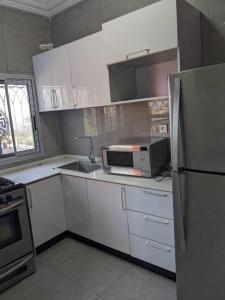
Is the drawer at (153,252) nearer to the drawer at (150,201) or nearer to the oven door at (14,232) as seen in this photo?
the drawer at (150,201)

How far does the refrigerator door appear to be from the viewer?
135 centimetres

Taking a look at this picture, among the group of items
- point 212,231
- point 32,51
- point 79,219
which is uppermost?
point 32,51

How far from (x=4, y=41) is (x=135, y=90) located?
163 centimetres

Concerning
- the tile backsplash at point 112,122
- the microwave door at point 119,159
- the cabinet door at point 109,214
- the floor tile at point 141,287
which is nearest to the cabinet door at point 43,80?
the tile backsplash at point 112,122

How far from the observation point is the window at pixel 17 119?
9.55 feet

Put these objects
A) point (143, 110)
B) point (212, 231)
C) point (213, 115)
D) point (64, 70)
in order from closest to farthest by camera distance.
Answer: point (213, 115), point (212, 231), point (143, 110), point (64, 70)

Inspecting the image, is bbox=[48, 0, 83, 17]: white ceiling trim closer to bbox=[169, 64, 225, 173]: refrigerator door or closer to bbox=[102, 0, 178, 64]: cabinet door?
bbox=[102, 0, 178, 64]: cabinet door

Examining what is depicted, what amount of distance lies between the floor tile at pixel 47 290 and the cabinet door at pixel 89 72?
1719 millimetres

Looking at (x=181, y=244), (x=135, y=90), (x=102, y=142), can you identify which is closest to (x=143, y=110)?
(x=135, y=90)

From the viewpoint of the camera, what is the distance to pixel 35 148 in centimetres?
325

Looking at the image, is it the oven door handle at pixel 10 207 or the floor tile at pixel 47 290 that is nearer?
the floor tile at pixel 47 290

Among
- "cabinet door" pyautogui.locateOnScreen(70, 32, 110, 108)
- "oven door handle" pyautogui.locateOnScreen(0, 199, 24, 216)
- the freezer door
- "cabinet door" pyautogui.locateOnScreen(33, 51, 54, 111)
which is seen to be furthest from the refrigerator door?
"cabinet door" pyautogui.locateOnScreen(33, 51, 54, 111)

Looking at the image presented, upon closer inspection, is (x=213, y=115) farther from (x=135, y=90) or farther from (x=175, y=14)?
(x=135, y=90)

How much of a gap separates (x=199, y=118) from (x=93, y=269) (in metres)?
1.73
